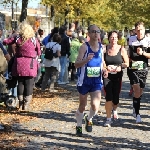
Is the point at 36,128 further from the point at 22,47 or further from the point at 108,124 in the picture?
the point at 22,47

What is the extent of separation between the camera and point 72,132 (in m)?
7.64

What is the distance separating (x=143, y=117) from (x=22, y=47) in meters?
2.91

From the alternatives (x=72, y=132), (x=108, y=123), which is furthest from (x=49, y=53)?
(x=72, y=132)

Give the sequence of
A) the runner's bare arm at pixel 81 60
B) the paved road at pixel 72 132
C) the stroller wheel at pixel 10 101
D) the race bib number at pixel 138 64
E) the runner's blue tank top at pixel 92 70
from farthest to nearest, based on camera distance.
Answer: the stroller wheel at pixel 10 101, the race bib number at pixel 138 64, the runner's blue tank top at pixel 92 70, the runner's bare arm at pixel 81 60, the paved road at pixel 72 132

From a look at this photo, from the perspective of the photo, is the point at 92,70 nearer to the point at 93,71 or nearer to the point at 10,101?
the point at 93,71

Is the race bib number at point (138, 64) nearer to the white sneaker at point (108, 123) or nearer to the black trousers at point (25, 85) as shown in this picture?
the white sneaker at point (108, 123)

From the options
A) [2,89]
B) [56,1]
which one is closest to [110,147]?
[2,89]

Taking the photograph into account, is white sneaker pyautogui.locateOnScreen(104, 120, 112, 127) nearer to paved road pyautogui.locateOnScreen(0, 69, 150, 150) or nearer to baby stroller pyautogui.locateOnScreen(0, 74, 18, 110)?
paved road pyautogui.locateOnScreen(0, 69, 150, 150)

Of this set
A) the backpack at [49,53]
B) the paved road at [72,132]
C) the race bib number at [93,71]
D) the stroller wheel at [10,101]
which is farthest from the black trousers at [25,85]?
the backpack at [49,53]

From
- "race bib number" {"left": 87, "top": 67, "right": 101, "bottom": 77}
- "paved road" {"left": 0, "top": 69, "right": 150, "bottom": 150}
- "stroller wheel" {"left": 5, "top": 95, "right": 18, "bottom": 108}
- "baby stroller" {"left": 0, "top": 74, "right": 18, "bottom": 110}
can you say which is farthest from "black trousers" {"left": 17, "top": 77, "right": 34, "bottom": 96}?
"race bib number" {"left": 87, "top": 67, "right": 101, "bottom": 77}

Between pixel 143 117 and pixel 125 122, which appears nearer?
pixel 125 122

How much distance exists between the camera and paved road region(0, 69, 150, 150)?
6754 mm

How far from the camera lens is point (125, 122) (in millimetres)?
8656

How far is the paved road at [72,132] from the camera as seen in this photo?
22.2 feet
